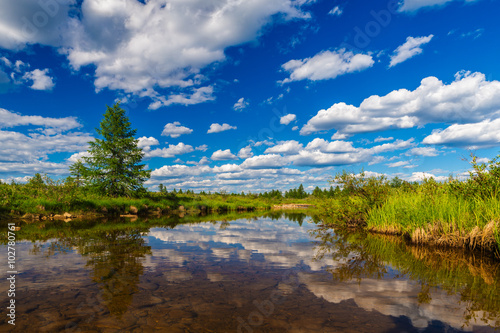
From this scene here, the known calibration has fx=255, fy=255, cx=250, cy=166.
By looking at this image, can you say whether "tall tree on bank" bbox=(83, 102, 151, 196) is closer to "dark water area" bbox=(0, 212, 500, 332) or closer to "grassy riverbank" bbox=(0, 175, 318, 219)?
"grassy riverbank" bbox=(0, 175, 318, 219)

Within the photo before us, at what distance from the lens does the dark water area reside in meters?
4.40

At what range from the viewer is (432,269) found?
7.75 metres

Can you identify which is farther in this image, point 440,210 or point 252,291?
point 440,210

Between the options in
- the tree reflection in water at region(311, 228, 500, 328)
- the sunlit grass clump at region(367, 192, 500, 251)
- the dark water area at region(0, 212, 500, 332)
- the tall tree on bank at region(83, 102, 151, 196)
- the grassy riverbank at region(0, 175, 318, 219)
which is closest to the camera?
the dark water area at region(0, 212, 500, 332)

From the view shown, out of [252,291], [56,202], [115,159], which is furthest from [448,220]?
[115,159]

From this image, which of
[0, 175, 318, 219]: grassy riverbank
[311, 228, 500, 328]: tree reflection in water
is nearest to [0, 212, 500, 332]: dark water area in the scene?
[311, 228, 500, 328]: tree reflection in water

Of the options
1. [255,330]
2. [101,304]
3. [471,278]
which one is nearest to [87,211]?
[101,304]

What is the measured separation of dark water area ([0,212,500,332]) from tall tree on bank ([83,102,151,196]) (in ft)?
100

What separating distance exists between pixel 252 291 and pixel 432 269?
5743 mm

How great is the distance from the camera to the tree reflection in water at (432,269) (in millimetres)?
5273

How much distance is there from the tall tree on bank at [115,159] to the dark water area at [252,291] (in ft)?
100

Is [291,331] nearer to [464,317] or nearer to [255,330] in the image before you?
[255,330]

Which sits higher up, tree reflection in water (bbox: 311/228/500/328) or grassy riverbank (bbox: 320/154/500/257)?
grassy riverbank (bbox: 320/154/500/257)

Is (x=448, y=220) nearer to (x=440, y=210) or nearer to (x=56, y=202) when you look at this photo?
(x=440, y=210)
